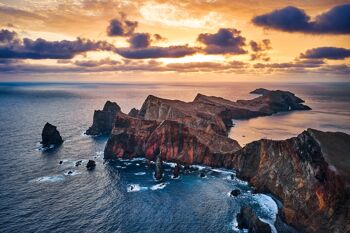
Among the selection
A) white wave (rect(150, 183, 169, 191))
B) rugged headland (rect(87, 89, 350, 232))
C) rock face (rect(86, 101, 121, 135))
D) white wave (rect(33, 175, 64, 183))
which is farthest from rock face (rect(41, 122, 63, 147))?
white wave (rect(150, 183, 169, 191))

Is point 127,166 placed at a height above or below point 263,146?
below

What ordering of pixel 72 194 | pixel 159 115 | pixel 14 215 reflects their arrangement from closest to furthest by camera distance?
pixel 14 215 → pixel 72 194 → pixel 159 115

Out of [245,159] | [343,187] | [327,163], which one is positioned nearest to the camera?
[343,187]

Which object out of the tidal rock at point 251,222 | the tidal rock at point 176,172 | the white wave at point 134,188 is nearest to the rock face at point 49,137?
the white wave at point 134,188

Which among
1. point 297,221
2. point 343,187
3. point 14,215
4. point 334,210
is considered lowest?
point 14,215

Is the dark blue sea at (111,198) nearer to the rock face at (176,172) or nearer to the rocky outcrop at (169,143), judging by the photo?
the rock face at (176,172)

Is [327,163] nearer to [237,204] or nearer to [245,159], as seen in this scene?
[237,204]

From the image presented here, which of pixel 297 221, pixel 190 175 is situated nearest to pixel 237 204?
pixel 297 221
